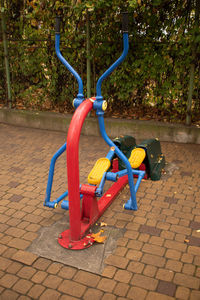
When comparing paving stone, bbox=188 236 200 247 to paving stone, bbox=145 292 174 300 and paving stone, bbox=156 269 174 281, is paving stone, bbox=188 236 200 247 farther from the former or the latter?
paving stone, bbox=145 292 174 300

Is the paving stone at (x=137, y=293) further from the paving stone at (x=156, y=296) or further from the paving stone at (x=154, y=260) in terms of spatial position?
the paving stone at (x=154, y=260)

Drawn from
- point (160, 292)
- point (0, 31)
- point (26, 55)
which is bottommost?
point (160, 292)

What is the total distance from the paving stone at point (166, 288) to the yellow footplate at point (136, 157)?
195 cm

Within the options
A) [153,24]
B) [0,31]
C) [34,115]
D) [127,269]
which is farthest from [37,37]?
[127,269]

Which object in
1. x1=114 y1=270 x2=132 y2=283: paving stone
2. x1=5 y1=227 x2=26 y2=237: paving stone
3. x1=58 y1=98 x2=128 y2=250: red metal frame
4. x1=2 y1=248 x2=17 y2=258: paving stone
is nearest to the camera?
x1=114 y1=270 x2=132 y2=283: paving stone

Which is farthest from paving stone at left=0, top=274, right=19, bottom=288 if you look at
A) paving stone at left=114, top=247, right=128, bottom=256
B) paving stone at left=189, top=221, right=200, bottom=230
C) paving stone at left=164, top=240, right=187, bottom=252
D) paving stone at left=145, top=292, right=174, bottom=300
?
paving stone at left=189, top=221, right=200, bottom=230

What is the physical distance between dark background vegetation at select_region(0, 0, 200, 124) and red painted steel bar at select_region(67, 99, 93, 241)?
3.20 metres

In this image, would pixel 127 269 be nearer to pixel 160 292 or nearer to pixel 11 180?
pixel 160 292

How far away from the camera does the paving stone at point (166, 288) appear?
2.87 metres

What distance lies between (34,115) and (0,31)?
2250 mm

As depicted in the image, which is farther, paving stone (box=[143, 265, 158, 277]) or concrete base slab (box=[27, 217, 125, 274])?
concrete base slab (box=[27, 217, 125, 274])

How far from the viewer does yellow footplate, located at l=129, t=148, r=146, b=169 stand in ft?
15.3

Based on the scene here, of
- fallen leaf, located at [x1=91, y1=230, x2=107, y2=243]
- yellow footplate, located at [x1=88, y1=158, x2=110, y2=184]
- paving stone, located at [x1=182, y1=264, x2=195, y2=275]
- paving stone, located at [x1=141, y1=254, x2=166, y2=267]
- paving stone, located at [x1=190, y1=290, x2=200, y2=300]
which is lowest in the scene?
paving stone, located at [x1=190, y1=290, x2=200, y2=300]

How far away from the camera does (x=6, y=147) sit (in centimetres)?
648
